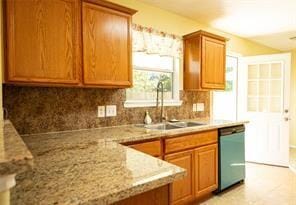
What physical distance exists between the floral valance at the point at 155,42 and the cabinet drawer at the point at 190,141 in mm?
1223

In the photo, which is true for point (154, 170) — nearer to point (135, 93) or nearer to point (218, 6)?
point (135, 93)

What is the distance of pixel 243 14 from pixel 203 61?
968 mm

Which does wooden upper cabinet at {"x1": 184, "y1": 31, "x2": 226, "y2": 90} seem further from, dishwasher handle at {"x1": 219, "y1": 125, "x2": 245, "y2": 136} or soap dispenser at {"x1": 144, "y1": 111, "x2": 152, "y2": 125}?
soap dispenser at {"x1": 144, "y1": 111, "x2": 152, "y2": 125}

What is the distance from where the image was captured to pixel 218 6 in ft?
10.3

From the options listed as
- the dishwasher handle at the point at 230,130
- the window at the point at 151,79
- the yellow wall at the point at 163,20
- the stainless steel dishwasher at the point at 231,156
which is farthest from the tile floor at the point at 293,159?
the window at the point at 151,79

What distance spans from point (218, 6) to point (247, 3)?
0.36 metres

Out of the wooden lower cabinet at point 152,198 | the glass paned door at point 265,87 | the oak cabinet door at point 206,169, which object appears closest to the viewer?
the wooden lower cabinet at point 152,198

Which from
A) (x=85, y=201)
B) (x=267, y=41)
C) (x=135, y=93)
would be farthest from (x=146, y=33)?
(x=267, y=41)

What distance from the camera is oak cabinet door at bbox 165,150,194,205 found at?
2.47 metres

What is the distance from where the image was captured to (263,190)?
314cm

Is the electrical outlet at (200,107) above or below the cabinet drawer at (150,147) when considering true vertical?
above

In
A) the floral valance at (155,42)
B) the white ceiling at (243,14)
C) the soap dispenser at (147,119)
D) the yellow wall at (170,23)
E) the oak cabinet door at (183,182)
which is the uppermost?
the white ceiling at (243,14)

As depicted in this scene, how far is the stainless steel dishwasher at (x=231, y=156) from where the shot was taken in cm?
306

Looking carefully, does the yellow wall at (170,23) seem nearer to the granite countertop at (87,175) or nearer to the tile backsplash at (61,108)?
the tile backsplash at (61,108)
